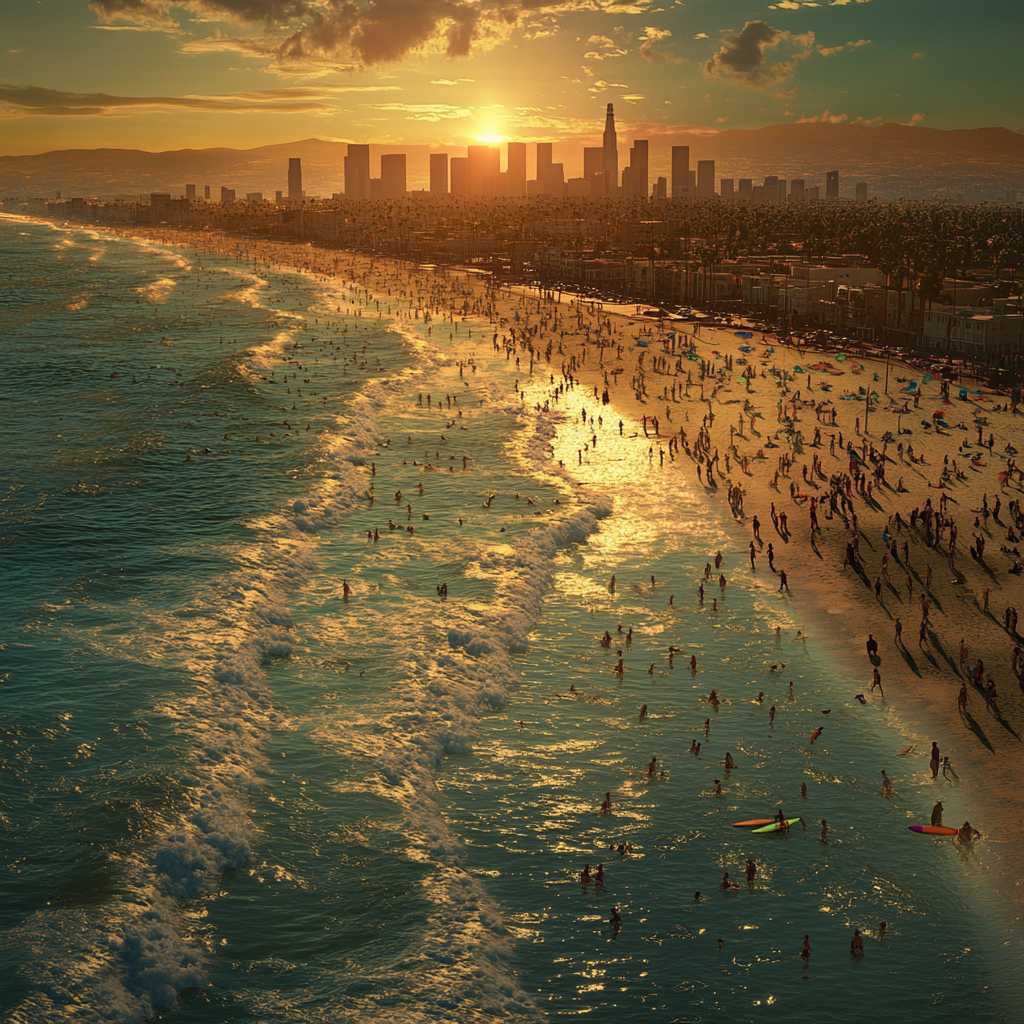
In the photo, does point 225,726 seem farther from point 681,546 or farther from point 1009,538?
point 1009,538

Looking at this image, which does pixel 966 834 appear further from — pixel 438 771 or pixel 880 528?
pixel 880 528

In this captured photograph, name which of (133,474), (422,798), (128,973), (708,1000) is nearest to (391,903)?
(422,798)

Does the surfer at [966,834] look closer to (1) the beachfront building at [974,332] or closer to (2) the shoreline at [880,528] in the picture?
(2) the shoreline at [880,528]

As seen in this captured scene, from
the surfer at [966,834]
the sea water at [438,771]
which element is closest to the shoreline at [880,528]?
the surfer at [966,834]

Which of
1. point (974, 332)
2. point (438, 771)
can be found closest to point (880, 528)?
point (438, 771)

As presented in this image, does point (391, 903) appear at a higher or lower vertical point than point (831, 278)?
lower

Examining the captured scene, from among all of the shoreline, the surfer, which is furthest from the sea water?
the shoreline
